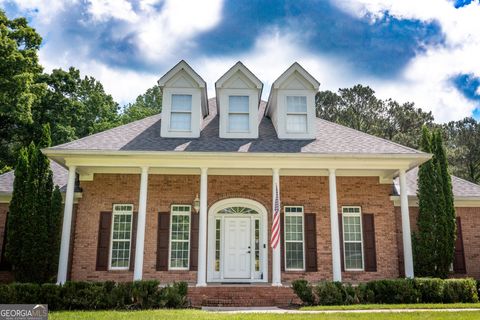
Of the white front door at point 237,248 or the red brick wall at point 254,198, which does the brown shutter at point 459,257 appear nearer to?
the red brick wall at point 254,198

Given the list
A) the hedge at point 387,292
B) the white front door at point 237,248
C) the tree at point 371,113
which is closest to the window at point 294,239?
the white front door at point 237,248

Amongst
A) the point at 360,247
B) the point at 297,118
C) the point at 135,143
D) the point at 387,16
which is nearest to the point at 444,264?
the point at 360,247

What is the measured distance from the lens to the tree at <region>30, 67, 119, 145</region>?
86.8 ft

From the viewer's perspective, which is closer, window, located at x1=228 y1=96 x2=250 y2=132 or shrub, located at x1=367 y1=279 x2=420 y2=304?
shrub, located at x1=367 y1=279 x2=420 y2=304

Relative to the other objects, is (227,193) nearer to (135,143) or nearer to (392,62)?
(135,143)

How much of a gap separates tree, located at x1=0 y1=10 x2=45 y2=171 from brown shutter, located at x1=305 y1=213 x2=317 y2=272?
13.4 meters

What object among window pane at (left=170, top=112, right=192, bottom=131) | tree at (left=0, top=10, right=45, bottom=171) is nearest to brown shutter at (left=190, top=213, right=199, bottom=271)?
window pane at (left=170, top=112, right=192, bottom=131)

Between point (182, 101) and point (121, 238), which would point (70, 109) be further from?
point (121, 238)

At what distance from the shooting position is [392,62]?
15578mm

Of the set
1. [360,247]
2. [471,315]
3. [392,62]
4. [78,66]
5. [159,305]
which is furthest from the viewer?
[78,66]

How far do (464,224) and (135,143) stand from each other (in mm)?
11922

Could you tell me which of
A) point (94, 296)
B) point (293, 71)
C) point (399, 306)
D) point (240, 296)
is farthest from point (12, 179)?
point (399, 306)

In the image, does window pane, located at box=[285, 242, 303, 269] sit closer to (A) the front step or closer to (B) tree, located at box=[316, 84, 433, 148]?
(A) the front step

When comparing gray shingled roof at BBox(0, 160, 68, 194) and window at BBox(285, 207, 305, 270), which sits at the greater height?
gray shingled roof at BBox(0, 160, 68, 194)
